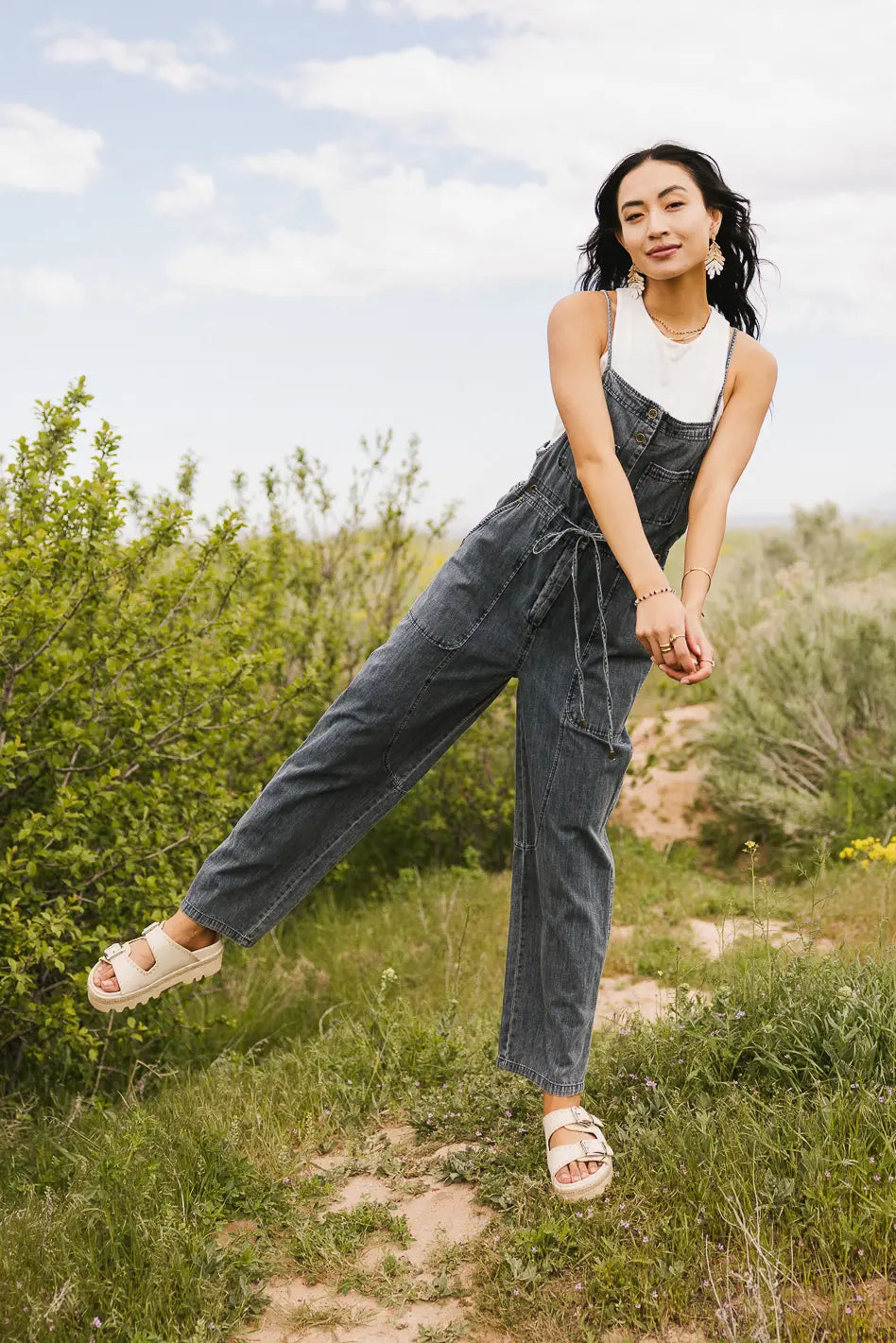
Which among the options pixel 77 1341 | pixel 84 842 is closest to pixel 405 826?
pixel 84 842

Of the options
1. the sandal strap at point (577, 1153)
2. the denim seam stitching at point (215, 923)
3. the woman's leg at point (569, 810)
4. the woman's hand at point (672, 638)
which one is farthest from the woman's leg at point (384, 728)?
the sandal strap at point (577, 1153)

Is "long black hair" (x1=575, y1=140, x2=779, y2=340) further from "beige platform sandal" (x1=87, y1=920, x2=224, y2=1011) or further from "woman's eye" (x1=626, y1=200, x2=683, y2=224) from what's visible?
"beige platform sandal" (x1=87, y1=920, x2=224, y2=1011)

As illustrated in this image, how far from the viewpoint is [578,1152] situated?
2.54 metres

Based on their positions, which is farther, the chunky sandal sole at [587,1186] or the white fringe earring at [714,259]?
the white fringe earring at [714,259]

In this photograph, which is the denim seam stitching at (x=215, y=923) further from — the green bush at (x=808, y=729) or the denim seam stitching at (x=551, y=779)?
the green bush at (x=808, y=729)

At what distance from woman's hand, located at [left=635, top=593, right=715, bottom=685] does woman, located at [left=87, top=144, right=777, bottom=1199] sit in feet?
0.42

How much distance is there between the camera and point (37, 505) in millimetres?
3654

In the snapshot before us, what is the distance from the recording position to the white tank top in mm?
2590

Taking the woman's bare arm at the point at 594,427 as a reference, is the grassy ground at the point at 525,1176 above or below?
below

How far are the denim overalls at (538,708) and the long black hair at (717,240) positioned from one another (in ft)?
0.72

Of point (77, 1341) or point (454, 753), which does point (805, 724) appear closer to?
point (454, 753)

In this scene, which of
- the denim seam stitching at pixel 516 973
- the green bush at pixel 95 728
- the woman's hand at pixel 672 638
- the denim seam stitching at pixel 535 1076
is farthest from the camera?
the green bush at pixel 95 728

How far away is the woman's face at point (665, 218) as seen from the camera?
8.43ft

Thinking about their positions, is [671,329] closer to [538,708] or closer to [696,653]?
[696,653]
